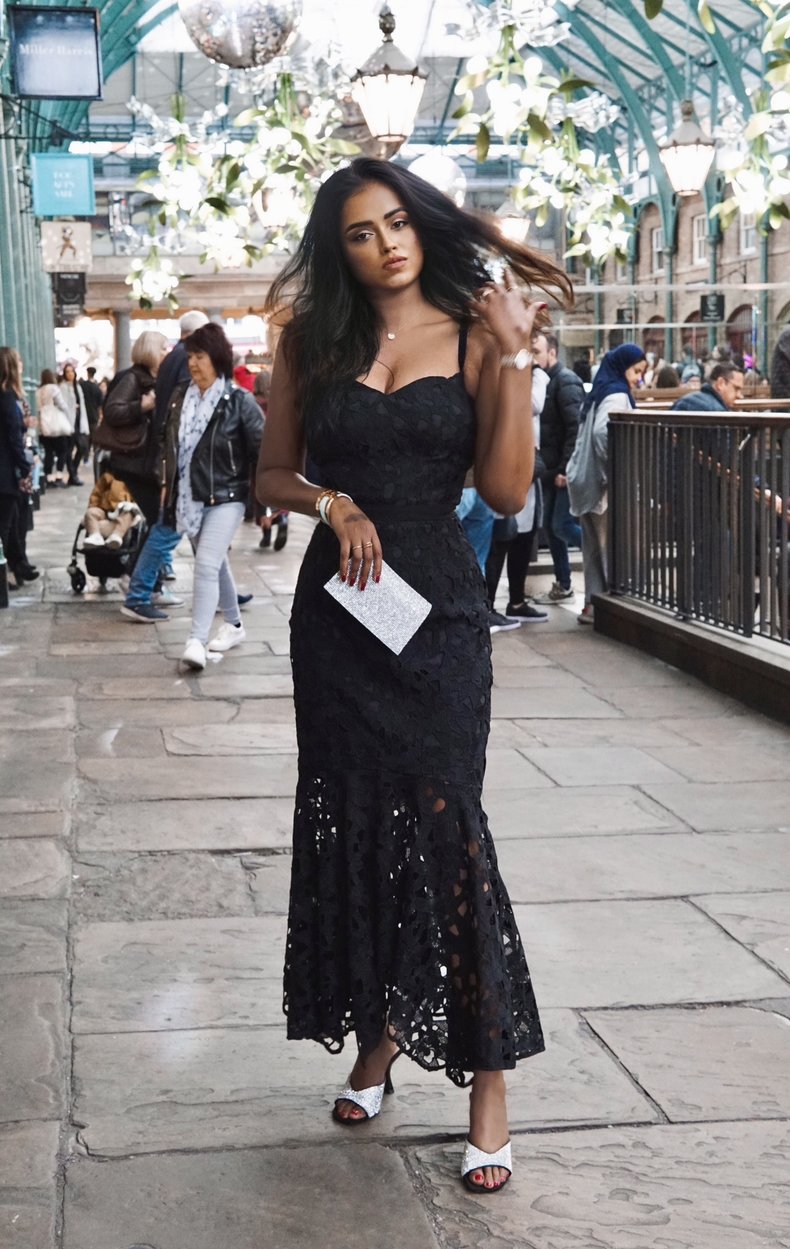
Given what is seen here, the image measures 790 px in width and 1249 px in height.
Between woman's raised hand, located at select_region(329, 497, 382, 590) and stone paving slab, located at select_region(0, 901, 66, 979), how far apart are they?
148 centimetres

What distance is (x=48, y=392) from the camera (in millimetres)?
21797

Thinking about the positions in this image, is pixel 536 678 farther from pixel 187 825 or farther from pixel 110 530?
pixel 110 530

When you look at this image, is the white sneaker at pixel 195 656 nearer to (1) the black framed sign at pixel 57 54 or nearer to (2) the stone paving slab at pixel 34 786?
(2) the stone paving slab at pixel 34 786

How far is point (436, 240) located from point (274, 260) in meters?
35.2

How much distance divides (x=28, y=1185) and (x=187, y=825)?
2.37 meters

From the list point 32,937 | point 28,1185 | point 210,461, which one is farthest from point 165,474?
point 28,1185

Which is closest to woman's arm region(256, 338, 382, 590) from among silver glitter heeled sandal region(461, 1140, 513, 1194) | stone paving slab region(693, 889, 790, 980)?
silver glitter heeled sandal region(461, 1140, 513, 1194)

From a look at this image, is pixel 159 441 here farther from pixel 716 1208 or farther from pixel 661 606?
pixel 716 1208

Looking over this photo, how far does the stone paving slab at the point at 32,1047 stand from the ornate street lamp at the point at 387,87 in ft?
24.8

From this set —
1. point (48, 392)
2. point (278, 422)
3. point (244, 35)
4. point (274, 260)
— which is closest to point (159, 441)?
point (244, 35)

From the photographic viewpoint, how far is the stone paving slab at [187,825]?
4867 millimetres

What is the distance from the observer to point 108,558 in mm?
10945

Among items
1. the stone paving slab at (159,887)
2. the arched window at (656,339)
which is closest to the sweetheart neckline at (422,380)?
the stone paving slab at (159,887)

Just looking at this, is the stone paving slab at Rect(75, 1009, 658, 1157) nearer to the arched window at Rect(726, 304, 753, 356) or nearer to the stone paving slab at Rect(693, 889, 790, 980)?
the stone paving slab at Rect(693, 889, 790, 980)
